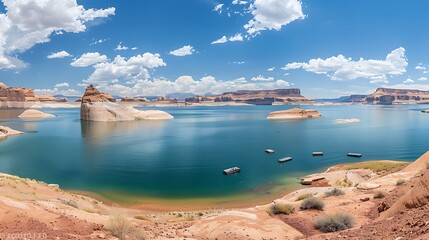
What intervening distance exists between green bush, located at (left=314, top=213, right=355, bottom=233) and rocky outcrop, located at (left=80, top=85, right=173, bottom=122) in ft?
405

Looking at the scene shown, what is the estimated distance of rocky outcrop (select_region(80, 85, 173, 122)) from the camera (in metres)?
130

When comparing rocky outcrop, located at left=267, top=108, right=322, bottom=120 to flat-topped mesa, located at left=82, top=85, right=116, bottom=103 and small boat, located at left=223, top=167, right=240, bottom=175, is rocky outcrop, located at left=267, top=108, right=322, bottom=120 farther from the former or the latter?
small boat, located at left=223, top=167, right=240, bottom=175

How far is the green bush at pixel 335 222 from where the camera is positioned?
15359 millimetres

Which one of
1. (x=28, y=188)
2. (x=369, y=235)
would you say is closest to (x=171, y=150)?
(x=28, y=188)

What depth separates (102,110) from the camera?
13100cm

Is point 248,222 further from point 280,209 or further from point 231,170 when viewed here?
point 231,170

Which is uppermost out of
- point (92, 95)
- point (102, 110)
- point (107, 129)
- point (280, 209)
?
point (92, 95)

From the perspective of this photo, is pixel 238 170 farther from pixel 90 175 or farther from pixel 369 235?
pixel 369 235

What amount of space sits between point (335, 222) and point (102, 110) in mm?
127497

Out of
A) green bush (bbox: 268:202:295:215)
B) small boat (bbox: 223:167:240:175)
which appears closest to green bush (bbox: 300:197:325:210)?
green bush (bbox: 268:202:295:215)

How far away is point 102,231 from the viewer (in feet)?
46.8

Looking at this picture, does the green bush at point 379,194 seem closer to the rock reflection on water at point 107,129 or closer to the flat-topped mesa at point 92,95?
the rock reflection on water at point 107,129

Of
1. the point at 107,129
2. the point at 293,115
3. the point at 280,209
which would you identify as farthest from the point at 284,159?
the point at 293,115

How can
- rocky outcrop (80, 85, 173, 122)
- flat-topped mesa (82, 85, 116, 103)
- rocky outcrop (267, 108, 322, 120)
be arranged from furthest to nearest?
rocky outcrop (267, 108, 322, 120), flat-topped mesa (82, 85, 116, 103), rocky outcrop (80, 85, 173, 122)
